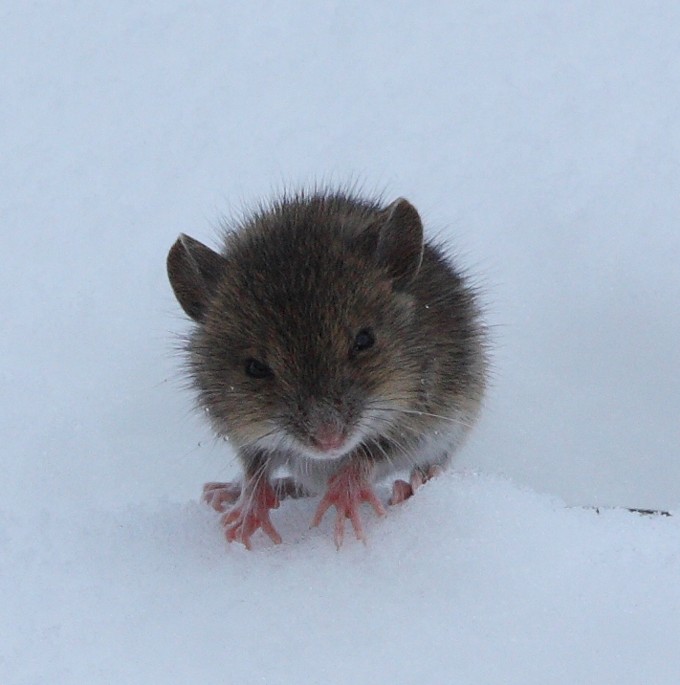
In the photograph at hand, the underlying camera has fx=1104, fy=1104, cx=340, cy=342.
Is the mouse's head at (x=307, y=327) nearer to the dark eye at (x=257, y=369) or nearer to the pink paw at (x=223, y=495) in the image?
the dark eye at (x=257, y=369)

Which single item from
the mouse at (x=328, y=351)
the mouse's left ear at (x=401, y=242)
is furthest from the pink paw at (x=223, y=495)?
the mouse's left ear at (x=401, y=242)

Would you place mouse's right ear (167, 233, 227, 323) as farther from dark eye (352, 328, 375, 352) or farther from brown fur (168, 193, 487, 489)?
dark eye (352, 328, 375, 352)

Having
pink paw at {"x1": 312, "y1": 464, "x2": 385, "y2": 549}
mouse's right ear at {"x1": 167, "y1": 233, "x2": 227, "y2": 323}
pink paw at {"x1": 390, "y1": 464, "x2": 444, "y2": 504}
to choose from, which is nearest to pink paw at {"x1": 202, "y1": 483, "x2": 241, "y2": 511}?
pink paw at {"x1": 312, "y1": 464, "x2": 385, "y2": 549}

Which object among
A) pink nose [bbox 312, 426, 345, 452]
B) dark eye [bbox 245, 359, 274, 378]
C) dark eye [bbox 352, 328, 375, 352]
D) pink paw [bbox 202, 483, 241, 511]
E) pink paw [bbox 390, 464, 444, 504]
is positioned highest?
dark eye [bbox 352, 328, 375, 352]

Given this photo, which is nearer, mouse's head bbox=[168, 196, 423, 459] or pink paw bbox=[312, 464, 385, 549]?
mouse's head bbox=[168, 196, 423, 459]

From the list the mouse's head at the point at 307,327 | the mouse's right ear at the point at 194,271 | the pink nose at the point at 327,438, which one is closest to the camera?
the pink nose at the point at 327,438

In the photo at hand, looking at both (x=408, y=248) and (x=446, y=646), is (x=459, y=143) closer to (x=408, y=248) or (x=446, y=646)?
(x=408, y=248)

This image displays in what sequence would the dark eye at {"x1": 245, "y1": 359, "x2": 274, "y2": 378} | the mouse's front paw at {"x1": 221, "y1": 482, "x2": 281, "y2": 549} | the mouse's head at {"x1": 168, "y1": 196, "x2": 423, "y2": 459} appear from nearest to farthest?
1. the mouse's head at {"x1": 168, "y1": 196, "x2": 423, "y2": 459}
2. the dark eye at {"x1": 245, "y1": 359, "x2": 274, "y2": 378}
3. the mouse's front paw at {"x1": 221, "y1": 482, "x2": 281, "y2": 549}

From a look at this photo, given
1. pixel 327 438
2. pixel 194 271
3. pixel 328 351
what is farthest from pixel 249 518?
pixel 194 271
